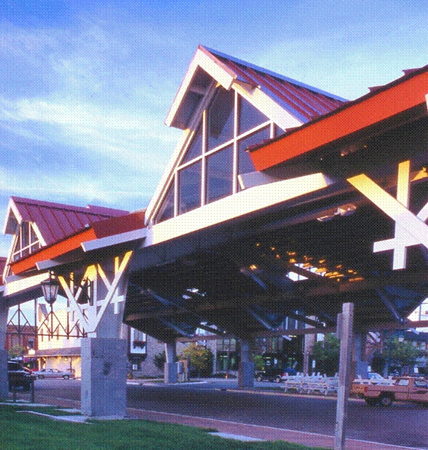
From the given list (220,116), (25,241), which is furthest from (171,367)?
(220,116)

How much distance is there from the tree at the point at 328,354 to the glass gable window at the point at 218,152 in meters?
57.9

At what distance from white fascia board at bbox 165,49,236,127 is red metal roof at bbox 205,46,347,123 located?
191 mm

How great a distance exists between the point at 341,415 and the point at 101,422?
892cm

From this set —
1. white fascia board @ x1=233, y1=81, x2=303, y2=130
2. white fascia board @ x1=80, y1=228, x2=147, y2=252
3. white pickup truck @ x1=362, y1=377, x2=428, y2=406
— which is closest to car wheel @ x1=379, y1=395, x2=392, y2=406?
→ white pickup truck @ x1=362, y1=377, x2=428, y2=406

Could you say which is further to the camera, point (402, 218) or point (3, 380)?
point (3, 380)

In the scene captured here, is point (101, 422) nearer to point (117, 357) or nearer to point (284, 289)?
point (117, 357)

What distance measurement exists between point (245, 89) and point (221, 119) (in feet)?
5.47

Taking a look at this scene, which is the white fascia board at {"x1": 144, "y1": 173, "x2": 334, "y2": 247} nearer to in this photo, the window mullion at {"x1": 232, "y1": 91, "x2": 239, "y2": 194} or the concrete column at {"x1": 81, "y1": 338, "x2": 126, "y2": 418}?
the window mullion at {"x1": 232, "y1": 91, "x2": 239, "y2": 194}

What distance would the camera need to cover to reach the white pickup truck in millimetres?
27109

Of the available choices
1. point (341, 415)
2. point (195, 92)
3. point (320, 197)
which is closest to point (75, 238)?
point (195, 92)

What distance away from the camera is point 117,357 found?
18625mm

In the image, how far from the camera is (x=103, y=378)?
18.2 metres

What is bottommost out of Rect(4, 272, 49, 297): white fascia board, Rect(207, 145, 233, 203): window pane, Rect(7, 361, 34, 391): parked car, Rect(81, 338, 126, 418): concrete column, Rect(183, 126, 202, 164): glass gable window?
Rect(7, 361, 34, 391): parked car

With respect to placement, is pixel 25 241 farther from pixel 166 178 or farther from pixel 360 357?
pixel 360 357
